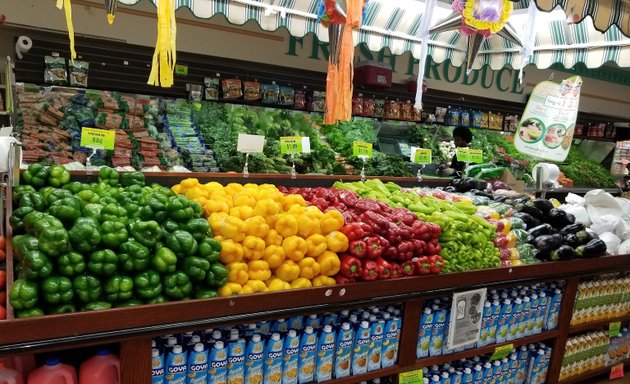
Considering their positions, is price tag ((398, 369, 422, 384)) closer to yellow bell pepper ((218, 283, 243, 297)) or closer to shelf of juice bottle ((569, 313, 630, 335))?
yellow bell pepper ((218, 283, 243, 297))

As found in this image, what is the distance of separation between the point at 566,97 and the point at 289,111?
366 cm

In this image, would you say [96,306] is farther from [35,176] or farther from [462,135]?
[462,135]

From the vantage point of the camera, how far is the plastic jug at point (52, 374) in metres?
1.68

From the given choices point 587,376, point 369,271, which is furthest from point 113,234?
point 587,376

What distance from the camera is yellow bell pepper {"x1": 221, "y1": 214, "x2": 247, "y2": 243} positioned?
206 cm

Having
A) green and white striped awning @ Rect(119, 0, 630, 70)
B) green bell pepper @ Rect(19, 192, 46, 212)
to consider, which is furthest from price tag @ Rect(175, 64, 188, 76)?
green bell pepper @ Rect(19, 192, 46, 212)

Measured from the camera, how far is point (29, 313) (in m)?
1.56

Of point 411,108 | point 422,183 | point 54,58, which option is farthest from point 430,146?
point 54,58

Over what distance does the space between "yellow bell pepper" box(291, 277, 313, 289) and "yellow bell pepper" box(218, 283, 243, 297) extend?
0.28 meters

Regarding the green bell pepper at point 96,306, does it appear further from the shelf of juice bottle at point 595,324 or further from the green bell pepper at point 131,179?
the shelf of juice bottle at point 595,324

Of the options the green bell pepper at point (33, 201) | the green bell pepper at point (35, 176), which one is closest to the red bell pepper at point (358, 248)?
the green bell pepper at point (33, 201)

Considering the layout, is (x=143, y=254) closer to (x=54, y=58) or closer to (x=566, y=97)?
(x=566, y=97)

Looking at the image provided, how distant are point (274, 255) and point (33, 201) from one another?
1104 millimetres

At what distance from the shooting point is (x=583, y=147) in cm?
958
